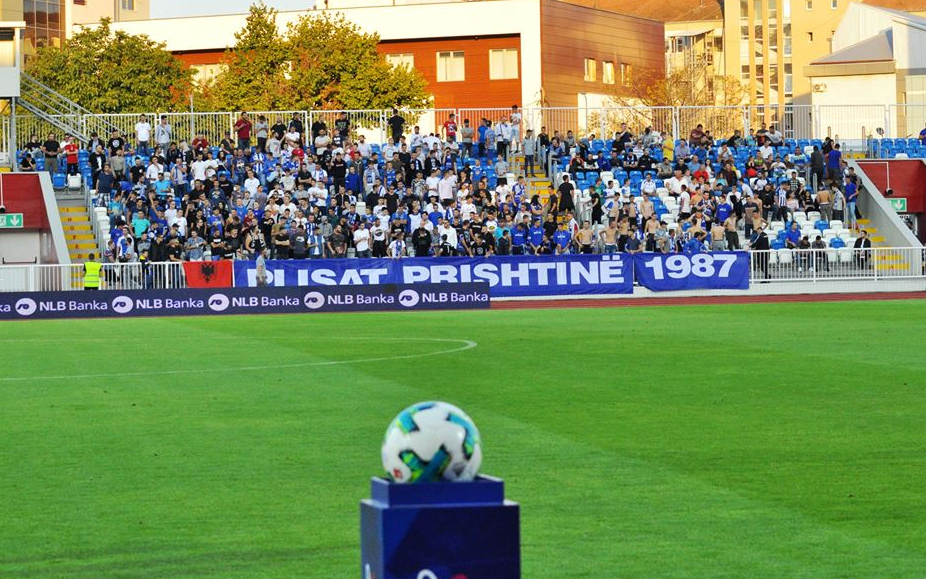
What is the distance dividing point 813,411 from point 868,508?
5649 millimetres

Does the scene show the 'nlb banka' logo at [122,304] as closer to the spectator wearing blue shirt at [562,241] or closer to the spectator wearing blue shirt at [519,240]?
the spectator wearing blue shirt at [519,240]

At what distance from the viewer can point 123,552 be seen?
29.1 ft

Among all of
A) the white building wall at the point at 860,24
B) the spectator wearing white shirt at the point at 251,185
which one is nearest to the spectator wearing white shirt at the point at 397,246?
the spectator wearing white shirt at the point at 251,185

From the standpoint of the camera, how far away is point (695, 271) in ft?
143

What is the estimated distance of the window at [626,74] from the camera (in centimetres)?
11381

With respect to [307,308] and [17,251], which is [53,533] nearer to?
[307,308]

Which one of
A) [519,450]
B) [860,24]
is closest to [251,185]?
[519,450]

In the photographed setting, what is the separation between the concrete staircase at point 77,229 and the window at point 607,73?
2714 inches

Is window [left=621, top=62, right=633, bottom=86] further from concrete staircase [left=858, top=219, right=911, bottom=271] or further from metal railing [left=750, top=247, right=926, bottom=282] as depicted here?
metal railing [left=750, top=247, right=926, bottom=282]

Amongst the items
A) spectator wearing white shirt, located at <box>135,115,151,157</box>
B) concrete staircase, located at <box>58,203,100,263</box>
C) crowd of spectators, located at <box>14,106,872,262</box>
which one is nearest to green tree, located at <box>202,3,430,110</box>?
crowd of spectators, located at <box>14,106,872,262</box>

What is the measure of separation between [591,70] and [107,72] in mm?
37814

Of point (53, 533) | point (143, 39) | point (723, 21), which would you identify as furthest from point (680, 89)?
point (53, 533)

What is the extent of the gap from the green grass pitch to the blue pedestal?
11.9 feet

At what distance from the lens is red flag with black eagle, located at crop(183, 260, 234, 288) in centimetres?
4072
